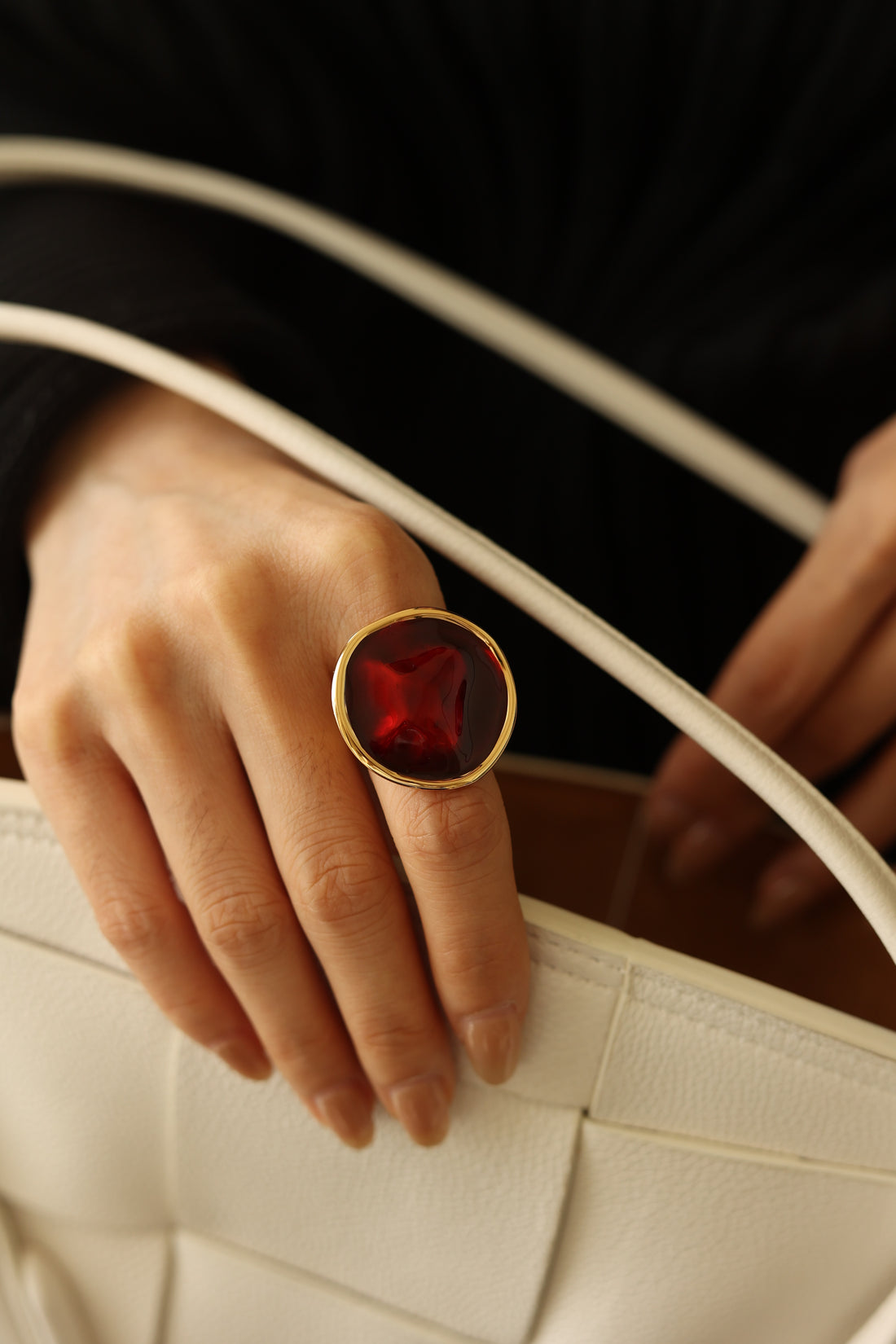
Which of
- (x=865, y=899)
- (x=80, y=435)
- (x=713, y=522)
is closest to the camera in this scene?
(x=865, y=899)

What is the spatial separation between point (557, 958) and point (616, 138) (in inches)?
23.8

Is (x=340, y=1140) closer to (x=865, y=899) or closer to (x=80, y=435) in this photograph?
(x=865, y=899)

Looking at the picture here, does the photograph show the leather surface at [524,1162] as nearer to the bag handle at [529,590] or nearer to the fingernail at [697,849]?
the bag handle at [529,590]

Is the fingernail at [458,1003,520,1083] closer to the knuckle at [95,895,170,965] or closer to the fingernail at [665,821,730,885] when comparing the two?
the knuckle at [95,895,170,965]

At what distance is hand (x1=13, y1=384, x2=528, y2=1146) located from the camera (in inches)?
13.2

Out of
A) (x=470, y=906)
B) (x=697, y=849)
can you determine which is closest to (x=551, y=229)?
(x=697, y=849)

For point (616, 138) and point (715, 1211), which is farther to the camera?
point (616, 138)

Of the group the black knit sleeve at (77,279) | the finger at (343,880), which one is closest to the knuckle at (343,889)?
the finger at (343,880)

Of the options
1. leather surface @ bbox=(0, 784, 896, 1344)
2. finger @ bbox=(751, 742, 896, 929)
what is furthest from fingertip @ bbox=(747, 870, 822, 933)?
leather surface @ bbox=(0, 784, 896, 1344)

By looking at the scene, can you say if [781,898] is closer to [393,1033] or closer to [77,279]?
[393,1033]

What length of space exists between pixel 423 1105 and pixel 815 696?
0.31 metres

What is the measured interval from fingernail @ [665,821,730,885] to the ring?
0.26 m

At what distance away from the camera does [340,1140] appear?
0.40m

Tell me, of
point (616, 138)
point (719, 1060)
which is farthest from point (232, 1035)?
point (616, 138)
